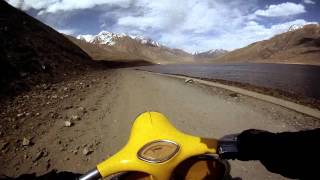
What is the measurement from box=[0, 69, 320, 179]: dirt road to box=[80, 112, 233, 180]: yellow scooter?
4.11 metres

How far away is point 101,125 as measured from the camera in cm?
864

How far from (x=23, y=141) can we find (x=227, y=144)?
662cm

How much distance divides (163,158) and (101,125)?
24.6 ft

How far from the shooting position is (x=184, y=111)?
1118 centimetres

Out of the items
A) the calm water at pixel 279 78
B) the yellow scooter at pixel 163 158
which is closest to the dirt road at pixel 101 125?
the yellow scooter at pixel 163 158

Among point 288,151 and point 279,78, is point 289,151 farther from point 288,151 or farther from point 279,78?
point 279,78

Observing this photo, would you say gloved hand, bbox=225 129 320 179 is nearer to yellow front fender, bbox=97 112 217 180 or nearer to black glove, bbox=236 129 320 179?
black glove, bbox=236 129 320 179

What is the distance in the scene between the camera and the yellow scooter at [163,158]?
A: 1412 mm

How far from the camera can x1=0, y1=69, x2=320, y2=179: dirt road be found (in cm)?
598

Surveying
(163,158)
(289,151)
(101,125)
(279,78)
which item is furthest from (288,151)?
(279,78)

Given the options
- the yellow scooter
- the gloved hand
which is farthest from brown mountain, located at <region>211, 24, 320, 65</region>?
the gloved hand

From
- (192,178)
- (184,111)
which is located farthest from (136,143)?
(184,111)

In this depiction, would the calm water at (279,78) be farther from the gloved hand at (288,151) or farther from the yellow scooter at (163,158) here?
the gloved hand at (288,151)

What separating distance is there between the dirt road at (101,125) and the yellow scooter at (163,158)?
4.11 metres
